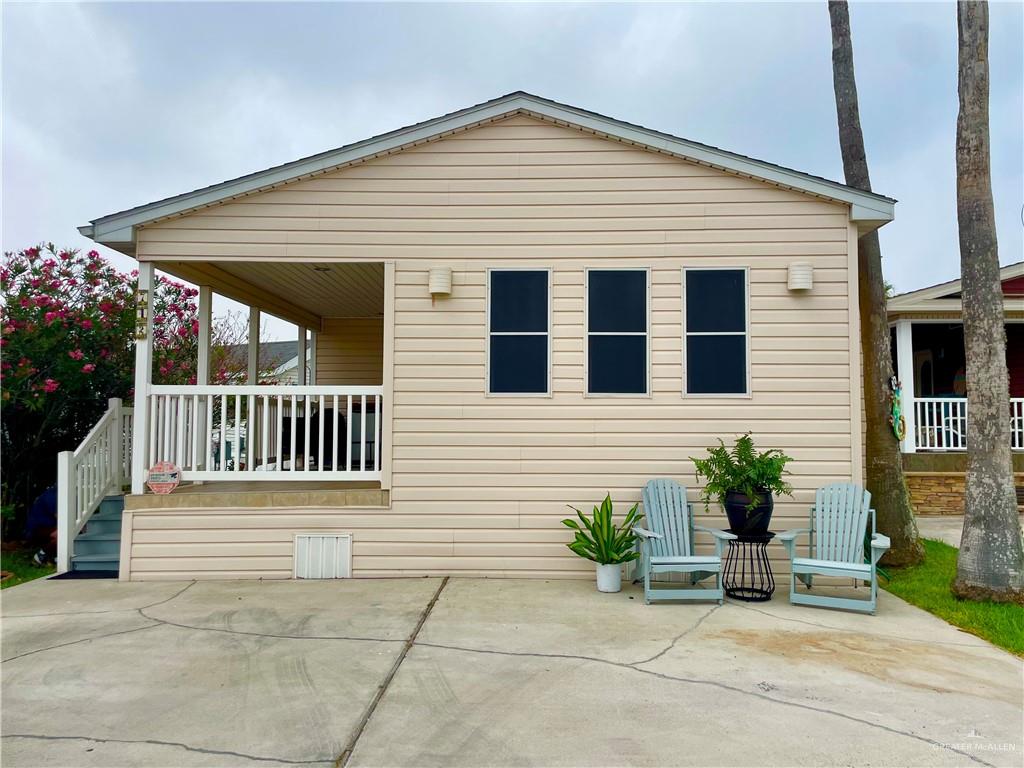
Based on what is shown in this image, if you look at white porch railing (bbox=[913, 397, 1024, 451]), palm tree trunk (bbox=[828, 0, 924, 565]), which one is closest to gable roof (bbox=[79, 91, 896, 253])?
palm tree trunk (bbox=[828, 0, 924, 565])

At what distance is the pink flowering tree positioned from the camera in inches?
287

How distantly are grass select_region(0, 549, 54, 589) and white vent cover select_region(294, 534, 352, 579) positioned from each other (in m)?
2.68

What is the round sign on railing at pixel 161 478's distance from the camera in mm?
6016

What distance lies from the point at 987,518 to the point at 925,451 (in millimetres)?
6204

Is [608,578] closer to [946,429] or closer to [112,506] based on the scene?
[112,506]

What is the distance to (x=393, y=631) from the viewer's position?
4.48 m

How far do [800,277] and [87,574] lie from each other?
23.0ft

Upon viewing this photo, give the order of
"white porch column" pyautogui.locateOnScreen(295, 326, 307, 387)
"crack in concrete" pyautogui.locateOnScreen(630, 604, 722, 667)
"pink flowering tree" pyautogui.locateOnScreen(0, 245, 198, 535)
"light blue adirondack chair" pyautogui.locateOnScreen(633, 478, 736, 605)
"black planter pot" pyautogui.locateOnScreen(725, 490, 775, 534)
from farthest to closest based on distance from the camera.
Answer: "white porch column" pyautogui.locateOnScreen(295, 326, 307, 387)
"pink flowering tree" pyautogui.locateOnScreen(0, 245, 198, 535)
"black planter pot" pyautogui.locateOnScreen(725, 490, 775, 534)
"light blue adirondack chair" pyautogui.locateOnScreen(633, 478, 736, 605)
"crack in concrete" pyautogui.locateOnScreen(630, 604, 722, 667)

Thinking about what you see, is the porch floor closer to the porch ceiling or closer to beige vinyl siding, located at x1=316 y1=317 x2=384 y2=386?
the porch ceiling

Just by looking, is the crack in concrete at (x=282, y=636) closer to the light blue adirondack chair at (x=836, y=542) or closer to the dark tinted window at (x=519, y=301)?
the dark tinted window at (x=519, y=301)

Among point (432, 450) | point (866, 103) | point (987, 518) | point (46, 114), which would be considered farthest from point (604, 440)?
point (46, 114)

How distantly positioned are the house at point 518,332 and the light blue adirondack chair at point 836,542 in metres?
0.36

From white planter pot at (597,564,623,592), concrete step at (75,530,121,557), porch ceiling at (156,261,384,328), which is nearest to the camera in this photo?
white planter pot at (597,564,623,592)

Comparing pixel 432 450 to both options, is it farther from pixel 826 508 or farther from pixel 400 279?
pixel 826 508
